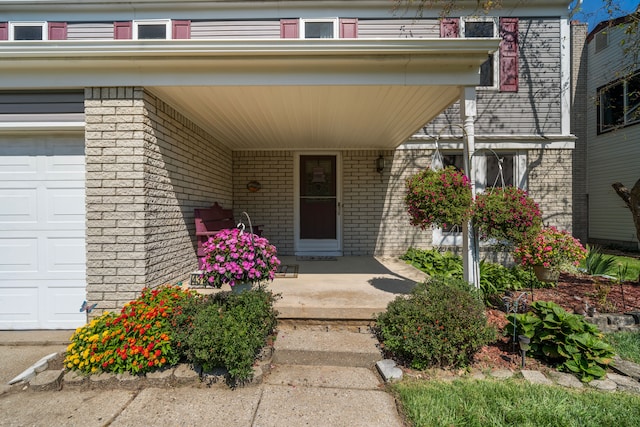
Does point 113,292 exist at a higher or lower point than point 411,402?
higher

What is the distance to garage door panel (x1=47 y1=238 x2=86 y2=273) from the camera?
3.35 metres

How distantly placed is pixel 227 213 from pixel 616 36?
1268 centimetres

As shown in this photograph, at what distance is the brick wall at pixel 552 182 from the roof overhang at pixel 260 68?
13.1 feet

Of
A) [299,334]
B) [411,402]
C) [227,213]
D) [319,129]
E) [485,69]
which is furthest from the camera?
[485,69]

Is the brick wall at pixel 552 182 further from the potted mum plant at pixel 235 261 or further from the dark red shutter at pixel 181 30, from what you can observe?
the dark red shutter at pixel 181 30

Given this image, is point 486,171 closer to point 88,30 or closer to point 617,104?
point 617,104

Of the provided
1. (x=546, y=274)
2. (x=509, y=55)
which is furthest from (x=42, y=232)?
(x=509, y=55)

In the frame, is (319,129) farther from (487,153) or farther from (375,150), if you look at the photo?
(487,153)

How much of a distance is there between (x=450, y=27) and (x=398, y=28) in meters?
1.08

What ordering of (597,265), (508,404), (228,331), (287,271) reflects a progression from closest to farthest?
1. (508,404)
2. (228,331)
3. (287,271)
4. (597,265)

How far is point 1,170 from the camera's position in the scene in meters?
3.34

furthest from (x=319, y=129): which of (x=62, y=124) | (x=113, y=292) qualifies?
(x=113, y=292)

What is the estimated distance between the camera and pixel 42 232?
3355 millimetres

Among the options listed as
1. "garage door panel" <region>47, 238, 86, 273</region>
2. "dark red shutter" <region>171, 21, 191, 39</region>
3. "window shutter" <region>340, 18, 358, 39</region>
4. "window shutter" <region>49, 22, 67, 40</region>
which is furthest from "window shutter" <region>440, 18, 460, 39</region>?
"window shutter" <region>49, 22, 67, 40</region>
